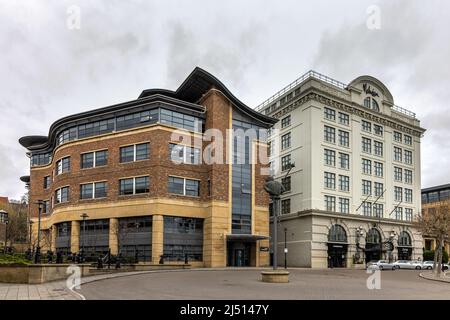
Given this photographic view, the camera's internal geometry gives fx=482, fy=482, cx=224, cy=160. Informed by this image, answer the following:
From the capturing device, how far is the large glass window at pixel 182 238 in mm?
48188

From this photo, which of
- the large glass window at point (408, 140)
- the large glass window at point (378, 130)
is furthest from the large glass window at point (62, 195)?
the large glass window at point (408, 140)

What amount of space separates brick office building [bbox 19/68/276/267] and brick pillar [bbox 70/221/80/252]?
0.11m

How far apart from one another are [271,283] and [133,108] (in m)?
31.3

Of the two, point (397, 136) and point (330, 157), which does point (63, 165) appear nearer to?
point (330, 157)

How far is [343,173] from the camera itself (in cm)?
6153

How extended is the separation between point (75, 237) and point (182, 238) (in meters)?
12.1

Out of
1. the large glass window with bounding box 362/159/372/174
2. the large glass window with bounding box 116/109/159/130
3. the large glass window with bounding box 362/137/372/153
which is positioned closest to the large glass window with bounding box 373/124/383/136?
the large glass window with bounding box 362/137/372/153

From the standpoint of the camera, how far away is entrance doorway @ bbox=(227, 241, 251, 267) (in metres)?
51.2

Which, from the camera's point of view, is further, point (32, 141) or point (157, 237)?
point (32, 141)

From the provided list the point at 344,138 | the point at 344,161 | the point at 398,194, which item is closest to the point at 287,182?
the point at 344,161

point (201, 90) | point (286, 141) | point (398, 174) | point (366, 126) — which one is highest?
point (201, 90)

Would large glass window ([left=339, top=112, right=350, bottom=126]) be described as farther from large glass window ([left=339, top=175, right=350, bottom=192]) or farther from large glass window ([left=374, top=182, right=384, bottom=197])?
large glass window ([left=374, top=182, right=384, bottom=197])

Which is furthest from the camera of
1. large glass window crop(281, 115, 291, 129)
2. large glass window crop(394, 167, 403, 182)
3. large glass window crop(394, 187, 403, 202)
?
large glass window crop(394, 167, 403, 182)

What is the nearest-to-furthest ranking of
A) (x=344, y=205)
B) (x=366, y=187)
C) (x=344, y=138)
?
1. (x=344, y=205)
2. (x=344, y=138)
3. (x=366, y=187)
